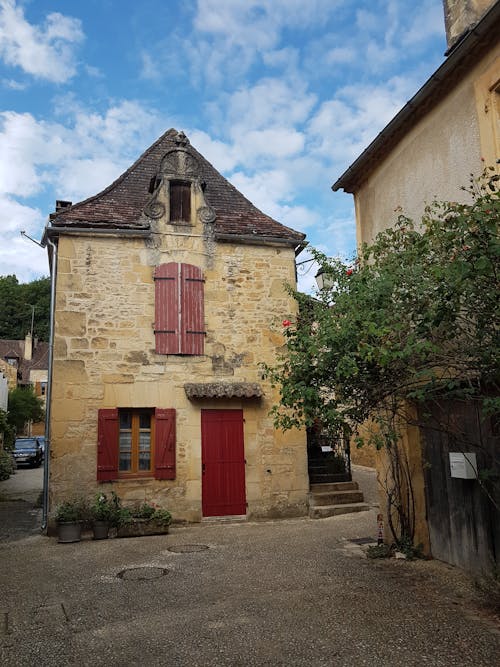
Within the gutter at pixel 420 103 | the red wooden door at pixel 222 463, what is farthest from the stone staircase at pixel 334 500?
the gutter at pixel 420 103

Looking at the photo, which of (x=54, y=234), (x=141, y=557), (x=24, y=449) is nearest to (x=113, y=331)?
(x=54, y=234)

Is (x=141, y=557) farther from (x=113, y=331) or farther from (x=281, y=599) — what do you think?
(x=113, y=331)

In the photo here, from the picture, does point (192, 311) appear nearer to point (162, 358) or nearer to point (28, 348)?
point (162, 358)

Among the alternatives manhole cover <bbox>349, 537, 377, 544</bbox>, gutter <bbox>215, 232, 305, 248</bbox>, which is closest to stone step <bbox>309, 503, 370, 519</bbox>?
manhole cover <bbox>349, 537, 377, 544</bbox>

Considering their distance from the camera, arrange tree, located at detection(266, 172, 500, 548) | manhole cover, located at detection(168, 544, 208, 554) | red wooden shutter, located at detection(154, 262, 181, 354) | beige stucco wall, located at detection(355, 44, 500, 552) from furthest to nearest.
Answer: red wooden shutter, located at detection(154, 262, 181, 354), manhole cover, located at detection(168, 544, 208, 554), beige stucco wall, located at detection(355, 44, 500, 552), tree, located at detection(266, 172, 500, 548)

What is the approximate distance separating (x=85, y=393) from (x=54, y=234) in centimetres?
297

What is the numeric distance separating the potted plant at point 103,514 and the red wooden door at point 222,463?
1614 mm

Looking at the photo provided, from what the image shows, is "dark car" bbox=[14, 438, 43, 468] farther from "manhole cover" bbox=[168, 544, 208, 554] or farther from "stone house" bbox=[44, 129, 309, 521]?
"manhole cover" bbox=[168, 544, 208, 554]

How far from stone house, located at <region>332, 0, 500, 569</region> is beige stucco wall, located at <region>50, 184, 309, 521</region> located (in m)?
3.30

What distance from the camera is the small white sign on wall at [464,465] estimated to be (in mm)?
5633

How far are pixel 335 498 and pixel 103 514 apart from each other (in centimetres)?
440

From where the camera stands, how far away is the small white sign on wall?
222 inches

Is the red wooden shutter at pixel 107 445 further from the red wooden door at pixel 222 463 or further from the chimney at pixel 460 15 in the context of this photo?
the chimney at pixel 460 15

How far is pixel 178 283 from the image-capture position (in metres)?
10.3
